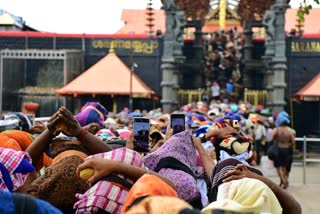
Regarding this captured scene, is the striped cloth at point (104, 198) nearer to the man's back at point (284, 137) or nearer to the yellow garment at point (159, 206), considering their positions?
the yellow garment at point (159, 206)

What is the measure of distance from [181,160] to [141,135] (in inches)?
28.2

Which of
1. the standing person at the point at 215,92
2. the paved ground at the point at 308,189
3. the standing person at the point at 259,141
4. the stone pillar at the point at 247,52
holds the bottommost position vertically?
the paved ground at the point at 308,189

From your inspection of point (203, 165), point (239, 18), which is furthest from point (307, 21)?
point (203, 165)

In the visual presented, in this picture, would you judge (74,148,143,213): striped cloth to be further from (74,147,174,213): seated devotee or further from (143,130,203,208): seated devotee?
(143,130,203,208): seated devotee

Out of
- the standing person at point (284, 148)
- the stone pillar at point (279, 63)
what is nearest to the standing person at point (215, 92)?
the stone pillar at point (279, 63)

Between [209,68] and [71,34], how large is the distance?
604 cm

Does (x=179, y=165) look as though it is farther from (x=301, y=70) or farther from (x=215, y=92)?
(x=215, y=92)

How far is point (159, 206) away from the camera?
2.12 m

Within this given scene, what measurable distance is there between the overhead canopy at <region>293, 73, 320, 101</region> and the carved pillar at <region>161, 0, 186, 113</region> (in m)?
4.87

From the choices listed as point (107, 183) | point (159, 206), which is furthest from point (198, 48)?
point (159, 206)

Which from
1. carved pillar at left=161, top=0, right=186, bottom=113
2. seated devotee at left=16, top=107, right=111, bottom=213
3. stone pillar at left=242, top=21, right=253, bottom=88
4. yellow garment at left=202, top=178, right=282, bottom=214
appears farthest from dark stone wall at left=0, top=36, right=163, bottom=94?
yellow garment at left=202, top=178, right=282, bottom=214

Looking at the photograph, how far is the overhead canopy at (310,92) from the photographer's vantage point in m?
23.9

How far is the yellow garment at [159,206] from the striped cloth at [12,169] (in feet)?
4.52

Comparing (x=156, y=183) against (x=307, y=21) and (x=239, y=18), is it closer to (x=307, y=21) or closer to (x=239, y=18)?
(x=239, y=18)
